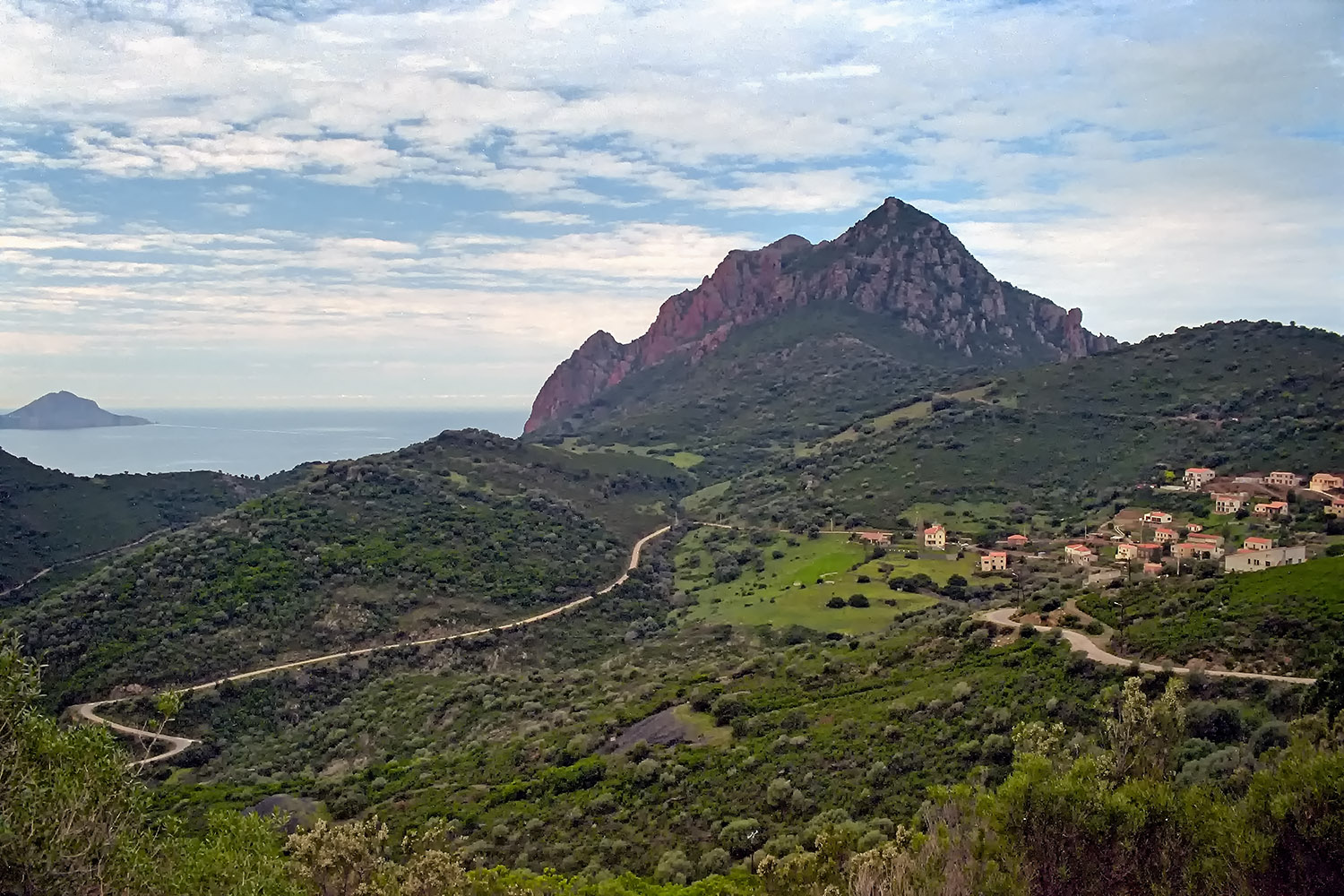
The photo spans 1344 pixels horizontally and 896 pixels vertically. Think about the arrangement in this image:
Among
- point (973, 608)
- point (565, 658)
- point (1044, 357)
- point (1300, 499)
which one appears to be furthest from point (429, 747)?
point (1044, 357)

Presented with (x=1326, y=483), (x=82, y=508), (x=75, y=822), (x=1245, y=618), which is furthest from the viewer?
(x=82, y=508)

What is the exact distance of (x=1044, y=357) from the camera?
195m

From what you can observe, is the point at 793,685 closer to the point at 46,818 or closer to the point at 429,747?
the point at 429,747

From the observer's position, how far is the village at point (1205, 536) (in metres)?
51.4

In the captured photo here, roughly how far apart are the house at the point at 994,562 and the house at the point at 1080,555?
5.06 m

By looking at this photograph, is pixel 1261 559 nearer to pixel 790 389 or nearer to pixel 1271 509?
pixel 1271 509

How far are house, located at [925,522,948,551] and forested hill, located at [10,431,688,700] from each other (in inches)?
1265

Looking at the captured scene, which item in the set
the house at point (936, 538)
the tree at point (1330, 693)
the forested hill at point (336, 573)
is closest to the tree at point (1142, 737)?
the tree at point (1330, 693)

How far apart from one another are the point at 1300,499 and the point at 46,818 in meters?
79.7

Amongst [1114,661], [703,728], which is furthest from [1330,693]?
[703,728]

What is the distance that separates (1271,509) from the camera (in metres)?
62.2

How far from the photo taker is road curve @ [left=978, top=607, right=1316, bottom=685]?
96.8 ft

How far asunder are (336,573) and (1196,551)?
6755 centimetres

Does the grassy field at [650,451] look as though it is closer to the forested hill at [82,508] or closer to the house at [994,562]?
A: the forested hill at [82,508]
